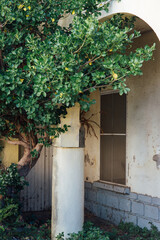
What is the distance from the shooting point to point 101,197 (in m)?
6.99

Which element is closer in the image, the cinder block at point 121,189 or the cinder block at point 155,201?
the cinder block at point 155,201

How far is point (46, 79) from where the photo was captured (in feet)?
12.5

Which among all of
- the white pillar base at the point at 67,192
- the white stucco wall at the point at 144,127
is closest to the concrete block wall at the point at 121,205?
the white stucco wall at the point at 144,127

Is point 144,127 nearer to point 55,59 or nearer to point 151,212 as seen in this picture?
point 151,212

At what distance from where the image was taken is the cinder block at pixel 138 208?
5992 millimetres

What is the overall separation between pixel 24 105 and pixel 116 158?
3153mm

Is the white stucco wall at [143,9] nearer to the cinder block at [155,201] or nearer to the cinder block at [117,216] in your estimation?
the cinder block at [155,201]

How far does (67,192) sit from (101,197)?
228 cm

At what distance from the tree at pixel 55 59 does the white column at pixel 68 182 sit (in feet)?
0.61

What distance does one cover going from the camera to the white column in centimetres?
486

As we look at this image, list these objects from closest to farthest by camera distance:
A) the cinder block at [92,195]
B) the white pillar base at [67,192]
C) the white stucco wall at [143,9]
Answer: the white stucco wall at [143,9] → the white pillar base at [67,192] → the cinder block at [92,195]

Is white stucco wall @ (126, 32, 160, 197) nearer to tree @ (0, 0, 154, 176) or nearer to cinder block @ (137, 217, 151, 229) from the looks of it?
cinder block @ (137, 217, 151, 229)

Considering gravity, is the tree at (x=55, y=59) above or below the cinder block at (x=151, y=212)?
above

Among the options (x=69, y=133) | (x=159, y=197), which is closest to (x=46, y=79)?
(x=69, y=133)
